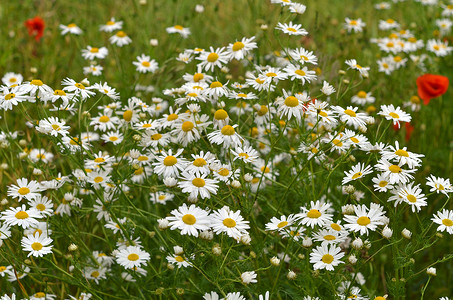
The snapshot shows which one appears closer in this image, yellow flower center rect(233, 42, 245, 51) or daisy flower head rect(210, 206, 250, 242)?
daisy flower head rect(210, 206, 250, 242)

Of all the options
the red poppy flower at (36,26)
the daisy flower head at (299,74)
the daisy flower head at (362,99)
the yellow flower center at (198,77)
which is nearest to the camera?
the daisy flower head at (299,74)

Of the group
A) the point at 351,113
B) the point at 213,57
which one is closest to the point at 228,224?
the point at 351,113

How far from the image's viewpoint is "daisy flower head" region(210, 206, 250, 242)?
1798 mm

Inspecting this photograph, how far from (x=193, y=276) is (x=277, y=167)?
78 cm

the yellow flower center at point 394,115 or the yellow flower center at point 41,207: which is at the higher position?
the yellow flower center at point 394,115

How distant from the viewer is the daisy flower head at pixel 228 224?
180cm

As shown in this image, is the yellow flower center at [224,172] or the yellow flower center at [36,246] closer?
the yellow flower center at [224,172]

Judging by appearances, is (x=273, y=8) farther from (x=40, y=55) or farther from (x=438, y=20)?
(x=40, y=55)

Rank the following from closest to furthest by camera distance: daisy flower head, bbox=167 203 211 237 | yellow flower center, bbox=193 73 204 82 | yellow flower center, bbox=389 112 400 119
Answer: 1. daisy flower head, bbox=167 203 211 237
2. yellow flower center, bbox=389 112 400 119
3. yellow flower center, bbox=193 73 204 82

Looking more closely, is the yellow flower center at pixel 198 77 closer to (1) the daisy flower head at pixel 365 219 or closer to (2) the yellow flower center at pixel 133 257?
(2) the yellow flower center at pixel 133 257

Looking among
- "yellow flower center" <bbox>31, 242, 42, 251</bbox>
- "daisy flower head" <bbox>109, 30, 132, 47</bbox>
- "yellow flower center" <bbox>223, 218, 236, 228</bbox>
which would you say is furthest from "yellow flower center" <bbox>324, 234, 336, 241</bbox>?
"daisy flower head" <bbox>109, 30, 132, 47</bbox>

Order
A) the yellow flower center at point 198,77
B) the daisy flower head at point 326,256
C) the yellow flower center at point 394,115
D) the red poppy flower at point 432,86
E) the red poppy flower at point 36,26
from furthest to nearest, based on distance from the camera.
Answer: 1. the red poppy flower at point 36,26
2. the red poppy flower at point 432,86
3. the yellow flower center at point 198,77
4. the yellow flower center at point 394,115
5. the daisy flower head at point 326,256

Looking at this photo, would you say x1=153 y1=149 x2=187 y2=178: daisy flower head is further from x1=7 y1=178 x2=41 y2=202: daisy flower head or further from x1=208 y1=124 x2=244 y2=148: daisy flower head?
x1=7 y1=178 x2=41 y2=202: daisy flower head

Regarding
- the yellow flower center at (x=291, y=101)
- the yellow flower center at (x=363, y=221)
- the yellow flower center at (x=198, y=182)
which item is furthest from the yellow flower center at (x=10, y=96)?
the yellow flower center at (x=363, y=221)
